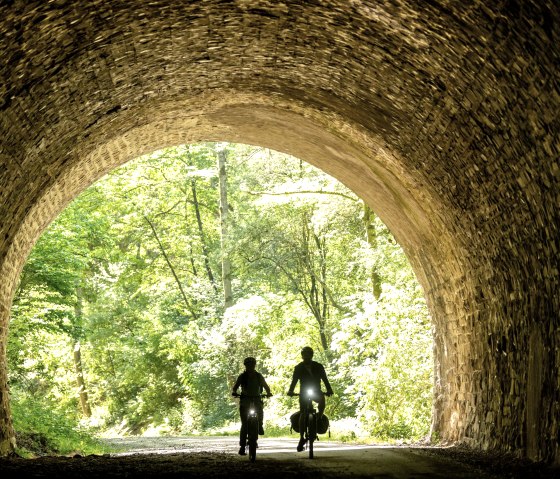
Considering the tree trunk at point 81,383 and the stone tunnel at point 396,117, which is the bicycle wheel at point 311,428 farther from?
the tree trunk at point 81,383

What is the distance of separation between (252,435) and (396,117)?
14.2ft

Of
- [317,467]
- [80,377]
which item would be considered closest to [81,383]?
[80,377]

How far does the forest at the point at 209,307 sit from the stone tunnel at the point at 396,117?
435cm

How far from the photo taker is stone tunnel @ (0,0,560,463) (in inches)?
303

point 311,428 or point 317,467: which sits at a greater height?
point 311,428

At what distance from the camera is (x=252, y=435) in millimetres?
11094

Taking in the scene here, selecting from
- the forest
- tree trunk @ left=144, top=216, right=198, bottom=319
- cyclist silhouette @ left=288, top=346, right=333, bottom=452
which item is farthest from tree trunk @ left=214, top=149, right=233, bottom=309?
cyclist silhouette @ left=288, top=346, right=333, bottom=452

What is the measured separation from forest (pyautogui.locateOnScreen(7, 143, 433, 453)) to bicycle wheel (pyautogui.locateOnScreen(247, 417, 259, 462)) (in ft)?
16.1

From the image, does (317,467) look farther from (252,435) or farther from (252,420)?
(252,420)

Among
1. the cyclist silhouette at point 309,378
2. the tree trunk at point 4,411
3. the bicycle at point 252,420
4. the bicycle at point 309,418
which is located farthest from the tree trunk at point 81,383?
the bicycle at point 252,420

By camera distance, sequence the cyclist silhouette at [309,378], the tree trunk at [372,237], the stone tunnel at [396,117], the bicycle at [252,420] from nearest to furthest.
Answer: the stone tunnel at [396,117]
the bicycle at [252,420]
the cyclist silhouette at [309,378]
the tree trunk at [372,237]

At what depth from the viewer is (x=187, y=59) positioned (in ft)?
33.8

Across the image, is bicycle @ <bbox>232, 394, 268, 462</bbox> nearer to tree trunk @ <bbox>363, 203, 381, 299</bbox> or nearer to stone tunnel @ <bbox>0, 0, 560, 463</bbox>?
stone tunnel @ <bbox>0, 0, 560, 463</bbox>

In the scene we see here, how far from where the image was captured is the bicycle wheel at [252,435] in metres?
11.0
